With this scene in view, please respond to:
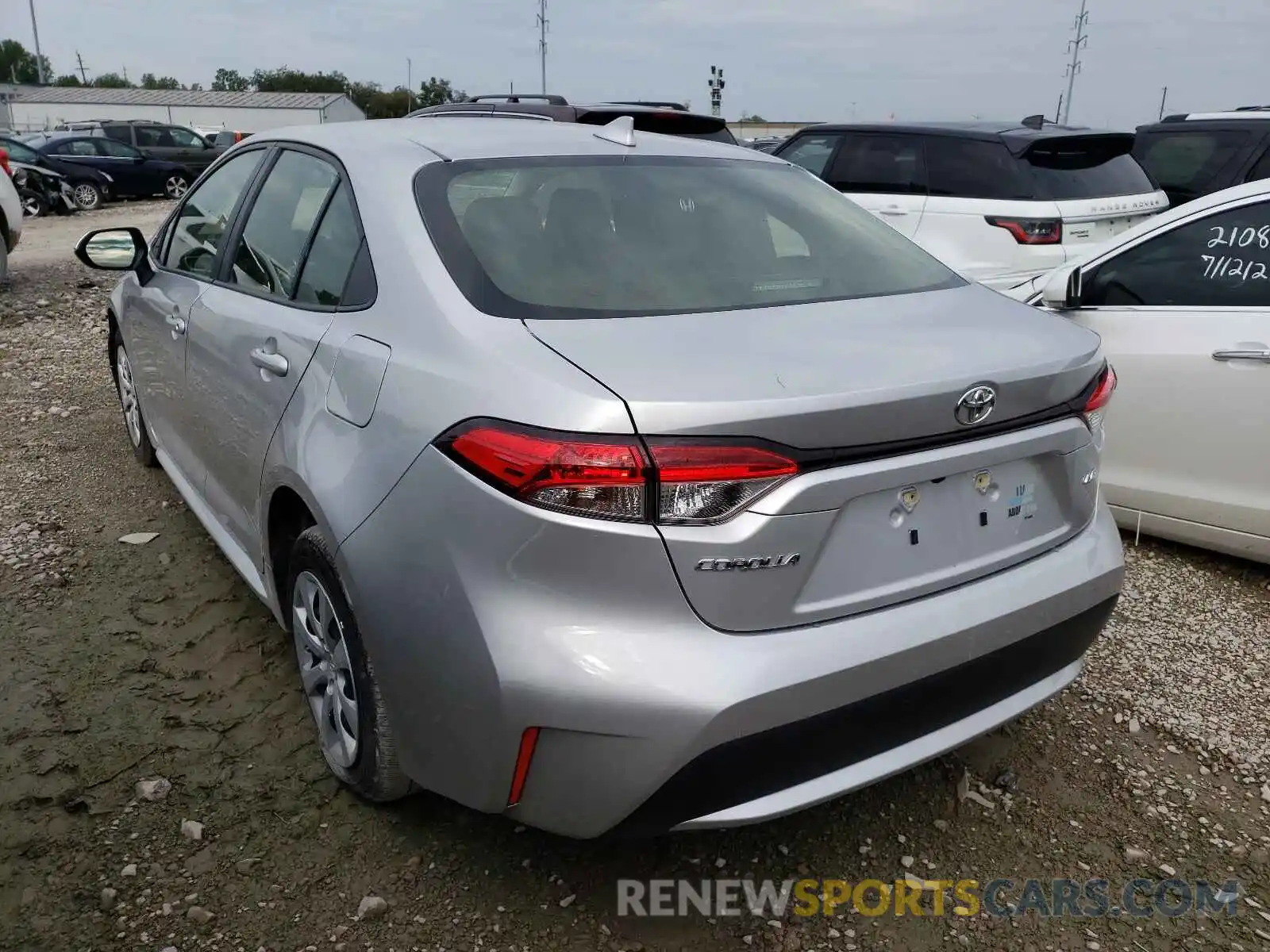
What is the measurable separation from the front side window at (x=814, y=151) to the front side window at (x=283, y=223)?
5516mm

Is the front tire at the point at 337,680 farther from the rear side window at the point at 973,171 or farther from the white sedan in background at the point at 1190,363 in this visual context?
the rear side window at the point at 973,171

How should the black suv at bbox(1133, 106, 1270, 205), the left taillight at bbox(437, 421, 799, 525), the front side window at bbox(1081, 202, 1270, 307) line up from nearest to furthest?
the left taillight at bbox(437, 421, 799, 525)
the front side window at bbox(1081, 202, 1270, 307)
the black suv at bbox(1133, 106, 1270, 205)

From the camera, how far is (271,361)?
8.58 ft

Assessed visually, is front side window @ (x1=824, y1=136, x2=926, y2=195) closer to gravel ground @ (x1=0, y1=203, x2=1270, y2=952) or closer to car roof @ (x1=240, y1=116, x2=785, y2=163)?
gravel ground @ (x1=0, y1=203, x2=1270, y2=952)

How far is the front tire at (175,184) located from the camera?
70.7ft

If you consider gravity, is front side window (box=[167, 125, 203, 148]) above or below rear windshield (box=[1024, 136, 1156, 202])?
below

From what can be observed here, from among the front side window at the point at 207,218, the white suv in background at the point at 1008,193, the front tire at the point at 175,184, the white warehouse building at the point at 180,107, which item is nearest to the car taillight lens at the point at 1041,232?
the white suv in background at the point at 1008,193

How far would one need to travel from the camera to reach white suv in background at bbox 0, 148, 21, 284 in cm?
935

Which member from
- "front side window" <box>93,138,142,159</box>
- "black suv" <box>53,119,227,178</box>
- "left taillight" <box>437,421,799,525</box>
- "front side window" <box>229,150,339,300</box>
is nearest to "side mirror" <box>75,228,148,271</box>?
"front side window" <box>229,150,339,300</box>

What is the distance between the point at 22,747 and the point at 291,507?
1.08 meters

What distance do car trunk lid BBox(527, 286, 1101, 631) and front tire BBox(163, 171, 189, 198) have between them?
73.8 feet

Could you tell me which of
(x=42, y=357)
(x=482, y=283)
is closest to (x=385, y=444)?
(x=482, y=283)

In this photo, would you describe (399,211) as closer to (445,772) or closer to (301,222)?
(301,222)

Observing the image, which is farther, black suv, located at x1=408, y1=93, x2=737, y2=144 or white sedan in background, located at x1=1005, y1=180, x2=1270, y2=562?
black suv, located at x1=408, y1=93, x2=737, y2=144
